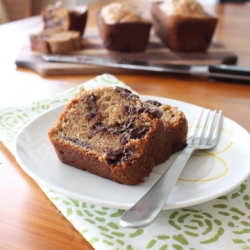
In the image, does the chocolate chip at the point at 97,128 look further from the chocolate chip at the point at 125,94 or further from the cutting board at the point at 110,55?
the cutting board at the point at 110,55

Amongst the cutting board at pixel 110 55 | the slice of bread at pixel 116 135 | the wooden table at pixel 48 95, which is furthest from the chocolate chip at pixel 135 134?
the cutting board at pixel 110 55

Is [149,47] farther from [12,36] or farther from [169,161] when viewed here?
[169,161]

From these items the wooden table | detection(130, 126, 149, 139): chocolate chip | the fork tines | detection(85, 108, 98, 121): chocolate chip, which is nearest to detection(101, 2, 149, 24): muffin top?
the wooden table

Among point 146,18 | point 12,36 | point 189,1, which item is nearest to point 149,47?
point 146,18

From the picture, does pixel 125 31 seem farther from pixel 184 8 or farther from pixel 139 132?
pixel 139 132

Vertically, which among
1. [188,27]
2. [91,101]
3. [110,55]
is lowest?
[110,55]

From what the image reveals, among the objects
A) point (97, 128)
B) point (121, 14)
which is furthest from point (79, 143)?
point (121, 14)
